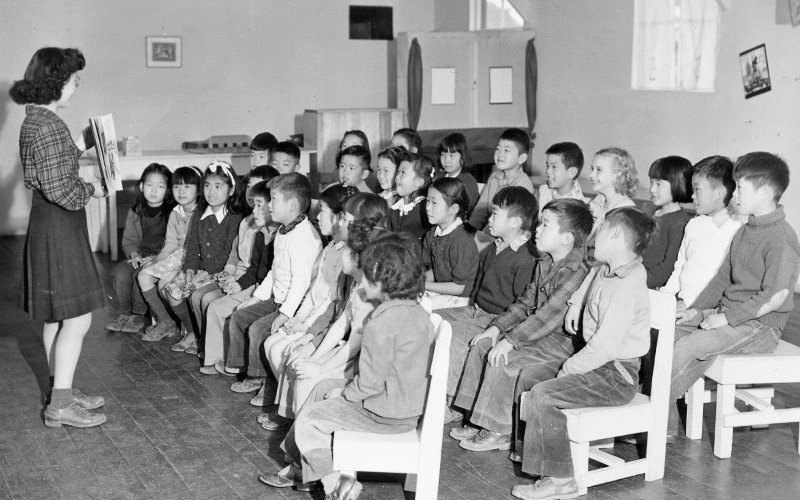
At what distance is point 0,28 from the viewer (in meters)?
8.42

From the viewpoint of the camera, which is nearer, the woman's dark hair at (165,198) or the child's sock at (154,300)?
the child's sock at (154,300)

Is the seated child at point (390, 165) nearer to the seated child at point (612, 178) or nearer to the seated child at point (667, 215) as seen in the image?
the seated child at point (612, 178)

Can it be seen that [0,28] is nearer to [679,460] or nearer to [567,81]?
[567,81]

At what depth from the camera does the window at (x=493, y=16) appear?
32.2 ft

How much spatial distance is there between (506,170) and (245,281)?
158cm

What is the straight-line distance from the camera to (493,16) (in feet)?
32.5

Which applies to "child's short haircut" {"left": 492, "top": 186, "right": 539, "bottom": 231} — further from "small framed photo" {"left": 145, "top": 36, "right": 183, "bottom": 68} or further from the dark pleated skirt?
"small framed photo" {"left": 145, "top": 36, "right": 183, "bottom": 68}

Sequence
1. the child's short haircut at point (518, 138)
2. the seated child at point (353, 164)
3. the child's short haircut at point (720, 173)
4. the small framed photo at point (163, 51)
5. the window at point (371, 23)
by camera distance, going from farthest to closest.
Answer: the window at point (371, 23), the small framed photo at point (163, 51), the seated child at point (353, 164), the child's short haircut at point (518, 138), the child's short haircut at point (720, 173)

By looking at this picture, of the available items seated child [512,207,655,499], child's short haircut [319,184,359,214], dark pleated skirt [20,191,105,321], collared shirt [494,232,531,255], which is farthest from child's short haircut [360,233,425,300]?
dark pleated skirt [20,191,105,321]

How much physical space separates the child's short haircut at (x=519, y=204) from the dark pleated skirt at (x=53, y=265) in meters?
1.71

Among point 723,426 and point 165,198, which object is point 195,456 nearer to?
point 723,426

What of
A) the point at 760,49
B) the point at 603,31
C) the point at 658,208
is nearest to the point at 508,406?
the point at 658,208

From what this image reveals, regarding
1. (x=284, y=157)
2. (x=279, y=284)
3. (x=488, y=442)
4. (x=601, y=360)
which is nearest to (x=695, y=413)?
(x=601, y=360)

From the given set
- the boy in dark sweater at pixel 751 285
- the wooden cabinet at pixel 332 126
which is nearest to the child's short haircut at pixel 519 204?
the boy in dark sweater at pixel 751 285
